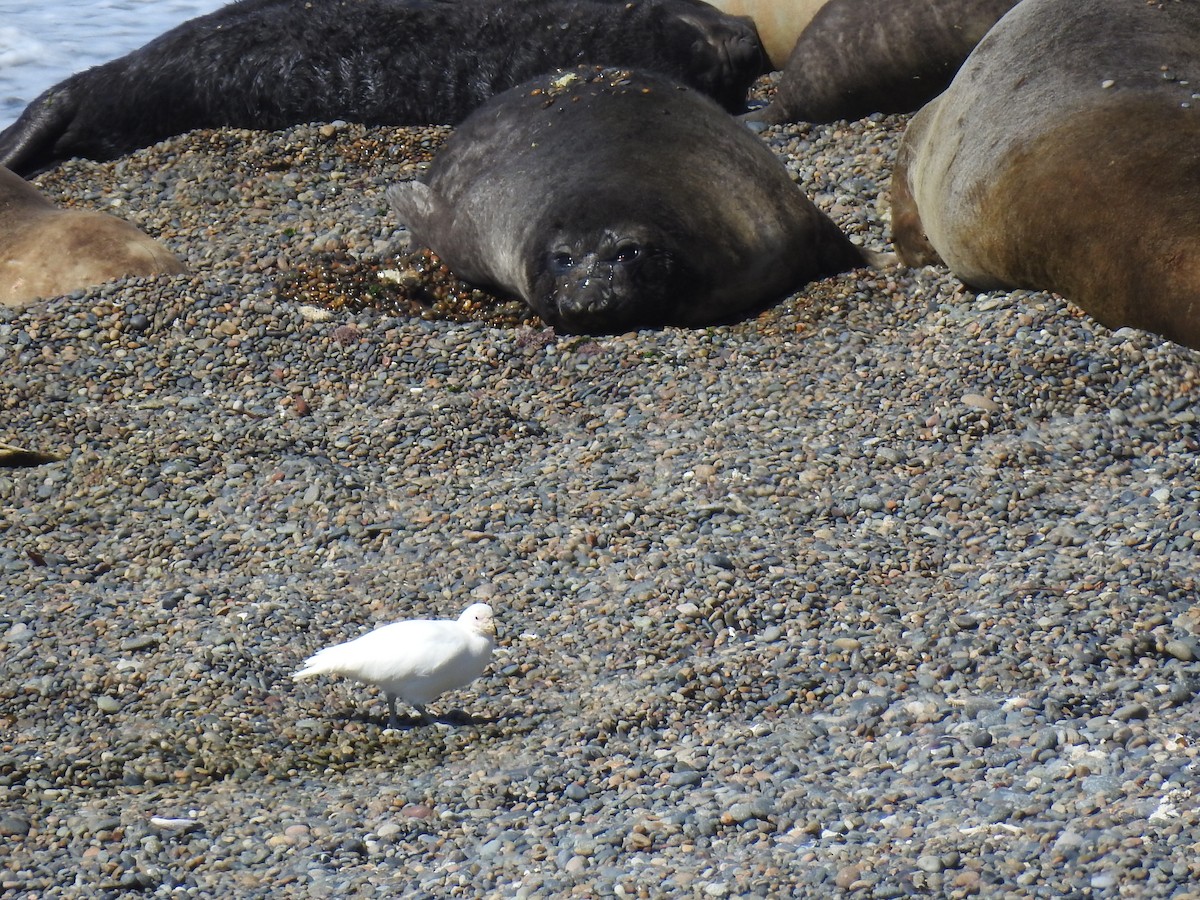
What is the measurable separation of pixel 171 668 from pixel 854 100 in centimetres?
481

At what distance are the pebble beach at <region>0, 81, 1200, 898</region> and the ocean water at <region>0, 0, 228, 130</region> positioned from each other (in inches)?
292

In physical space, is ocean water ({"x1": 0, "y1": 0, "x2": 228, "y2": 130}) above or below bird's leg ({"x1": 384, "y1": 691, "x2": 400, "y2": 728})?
below

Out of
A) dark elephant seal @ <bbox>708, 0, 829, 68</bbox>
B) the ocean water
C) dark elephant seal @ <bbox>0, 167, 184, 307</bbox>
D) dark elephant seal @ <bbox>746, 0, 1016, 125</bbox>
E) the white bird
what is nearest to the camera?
the white bird

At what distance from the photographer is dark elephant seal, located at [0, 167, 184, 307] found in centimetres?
580

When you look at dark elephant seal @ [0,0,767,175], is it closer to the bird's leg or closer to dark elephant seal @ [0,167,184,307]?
dark elephant seal @ [0,167,184,307]

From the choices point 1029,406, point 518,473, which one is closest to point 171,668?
point 518,473

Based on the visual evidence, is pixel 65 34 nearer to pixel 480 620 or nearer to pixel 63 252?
pixel 63 252

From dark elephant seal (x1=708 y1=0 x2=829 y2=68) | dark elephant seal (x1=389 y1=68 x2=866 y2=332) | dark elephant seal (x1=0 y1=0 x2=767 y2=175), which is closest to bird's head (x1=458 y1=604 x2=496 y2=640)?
dark elephant seal (x1=389 y1=68 x2=866 y2=332)

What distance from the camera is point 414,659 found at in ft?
9.80

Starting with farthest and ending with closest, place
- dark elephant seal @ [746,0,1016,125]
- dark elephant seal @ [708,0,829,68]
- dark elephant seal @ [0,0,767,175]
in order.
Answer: dark elephant seal @ [708,0,829,68] < dark elephant seal @ [0,0,767,175] < dark elephant seal @ [746,0,1016,125]

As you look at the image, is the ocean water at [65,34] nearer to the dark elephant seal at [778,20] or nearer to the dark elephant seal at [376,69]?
the dark elephant seal at [376,69]

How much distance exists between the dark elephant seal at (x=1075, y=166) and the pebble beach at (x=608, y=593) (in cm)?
15

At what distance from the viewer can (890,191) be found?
608 cm

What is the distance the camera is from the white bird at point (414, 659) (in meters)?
3.00
